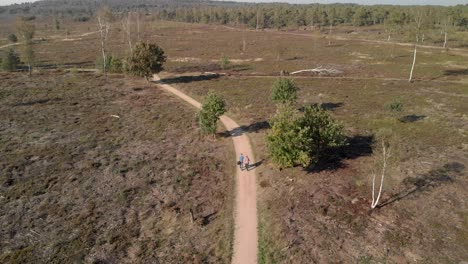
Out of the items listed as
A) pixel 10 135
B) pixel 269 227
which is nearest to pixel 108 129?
pixel 10 135

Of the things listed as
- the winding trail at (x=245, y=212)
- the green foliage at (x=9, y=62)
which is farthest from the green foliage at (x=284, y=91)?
the green foliage at (x=9, y=62)

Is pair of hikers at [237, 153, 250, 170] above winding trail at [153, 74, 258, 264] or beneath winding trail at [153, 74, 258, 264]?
above

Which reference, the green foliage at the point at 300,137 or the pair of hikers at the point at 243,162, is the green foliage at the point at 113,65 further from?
the green foliage at the point at 300,137

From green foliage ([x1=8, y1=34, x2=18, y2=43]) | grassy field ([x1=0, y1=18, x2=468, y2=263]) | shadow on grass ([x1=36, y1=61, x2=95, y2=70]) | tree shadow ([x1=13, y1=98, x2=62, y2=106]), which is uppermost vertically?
green foliage ([x1=8, y1=34, x2=18, y2=43])

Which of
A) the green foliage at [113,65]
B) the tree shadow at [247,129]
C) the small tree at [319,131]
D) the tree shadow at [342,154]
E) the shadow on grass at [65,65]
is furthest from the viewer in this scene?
the shadow on grass at [65,65]

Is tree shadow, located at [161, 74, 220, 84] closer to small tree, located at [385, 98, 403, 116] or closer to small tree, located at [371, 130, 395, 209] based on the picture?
small tree, located at [385, 98, 403, 116]

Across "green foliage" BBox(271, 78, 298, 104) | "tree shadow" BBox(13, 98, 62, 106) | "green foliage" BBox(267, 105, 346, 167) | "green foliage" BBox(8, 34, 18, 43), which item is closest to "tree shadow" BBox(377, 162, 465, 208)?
"green foliage" BBox(267, 105, 346, 167)
